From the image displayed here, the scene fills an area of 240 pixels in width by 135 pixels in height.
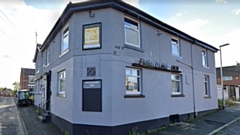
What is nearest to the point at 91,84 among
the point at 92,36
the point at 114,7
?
the point at 92,36

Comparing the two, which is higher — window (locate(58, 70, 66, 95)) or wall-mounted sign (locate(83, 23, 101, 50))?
wall-mounted sign (locate(83, 23, 101, 50))

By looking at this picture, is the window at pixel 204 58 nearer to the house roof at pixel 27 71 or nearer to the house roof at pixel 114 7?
the house roof at pixel 114 7

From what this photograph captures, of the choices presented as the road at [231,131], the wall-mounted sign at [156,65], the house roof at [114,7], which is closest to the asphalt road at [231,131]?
the road at [231,131]

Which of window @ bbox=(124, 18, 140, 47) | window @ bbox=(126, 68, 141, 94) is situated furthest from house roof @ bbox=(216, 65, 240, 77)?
window @ bbox=(126, 68, 141, 94)

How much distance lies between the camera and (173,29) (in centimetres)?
1204

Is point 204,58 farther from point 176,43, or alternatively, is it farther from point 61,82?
point 61,82

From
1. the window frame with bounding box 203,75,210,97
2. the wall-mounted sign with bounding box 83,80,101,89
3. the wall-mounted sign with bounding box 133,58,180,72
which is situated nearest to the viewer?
the wall-mounted sign with bounding box 83,80,101,89

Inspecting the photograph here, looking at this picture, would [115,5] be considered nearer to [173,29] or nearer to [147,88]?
[147,88]

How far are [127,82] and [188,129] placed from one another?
14.4 feet

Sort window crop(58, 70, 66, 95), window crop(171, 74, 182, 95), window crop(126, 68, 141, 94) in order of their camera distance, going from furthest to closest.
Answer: window crop(171, 74, 182, 95)
window crop(58, 70, 66, 95)
window crop(126, 68, 141, 94)

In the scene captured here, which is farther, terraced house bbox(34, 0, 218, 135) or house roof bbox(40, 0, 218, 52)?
house roof bbox(40, 0, 218, 52)

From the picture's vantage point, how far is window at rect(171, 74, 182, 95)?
12.1m

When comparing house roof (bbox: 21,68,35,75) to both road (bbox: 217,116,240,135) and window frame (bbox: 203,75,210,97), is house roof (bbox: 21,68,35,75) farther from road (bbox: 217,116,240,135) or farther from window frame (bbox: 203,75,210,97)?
road (bbox: 217,116,240,135)

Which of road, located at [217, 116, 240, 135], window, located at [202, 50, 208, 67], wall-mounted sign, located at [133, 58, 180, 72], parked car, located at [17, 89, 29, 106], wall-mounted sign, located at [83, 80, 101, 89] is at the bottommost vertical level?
road, located at [217, 116, 240, 135]
